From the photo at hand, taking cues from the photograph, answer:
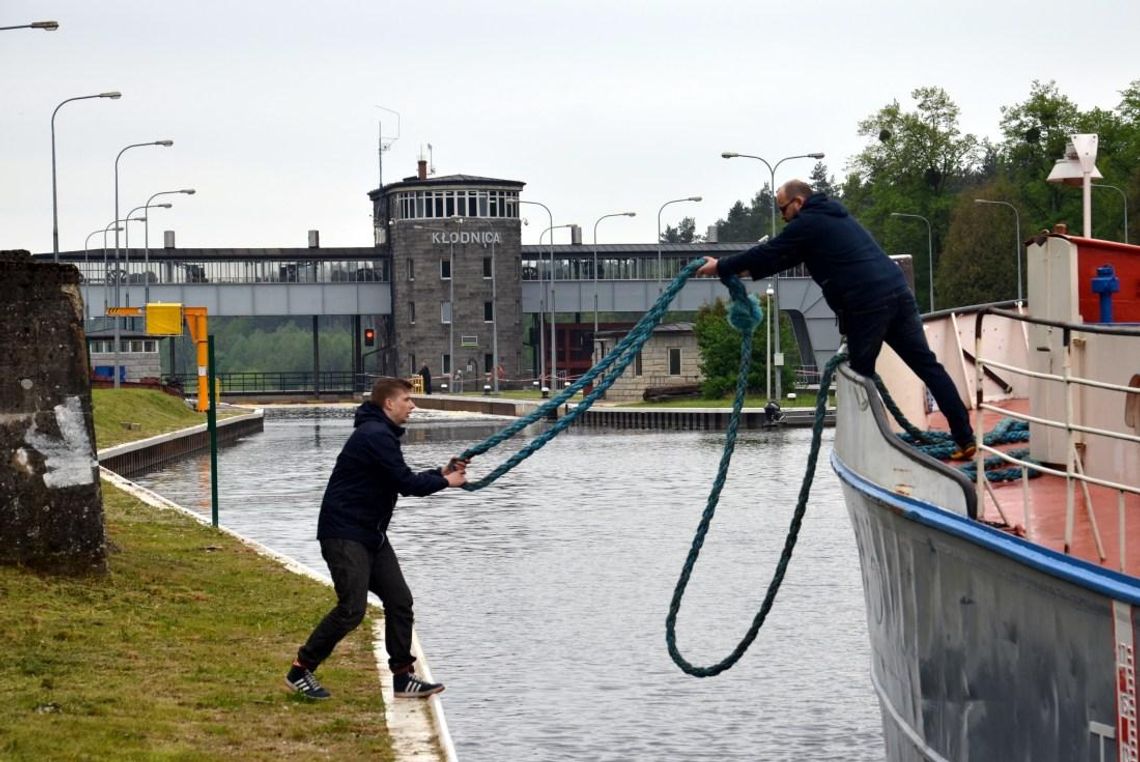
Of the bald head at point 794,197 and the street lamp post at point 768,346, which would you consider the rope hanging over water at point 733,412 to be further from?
the street lamp post at point 768,346

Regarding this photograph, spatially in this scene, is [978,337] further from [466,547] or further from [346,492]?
[466,547]

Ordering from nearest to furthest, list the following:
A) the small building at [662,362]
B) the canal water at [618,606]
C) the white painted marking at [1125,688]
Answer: the white painted marking at [1125,688]
the canal water at [618,606]
the small building at [662,362]

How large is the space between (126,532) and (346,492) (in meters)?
10.4

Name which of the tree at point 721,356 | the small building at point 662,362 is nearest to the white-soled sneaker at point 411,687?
the tree at point 721,356

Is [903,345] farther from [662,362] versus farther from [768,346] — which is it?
[662,362]

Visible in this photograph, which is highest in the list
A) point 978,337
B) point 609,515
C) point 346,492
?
point 978,337

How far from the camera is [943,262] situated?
294 ft

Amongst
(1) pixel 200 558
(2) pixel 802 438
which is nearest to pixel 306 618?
(1) pixel 200 558

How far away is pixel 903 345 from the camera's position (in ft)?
35.4

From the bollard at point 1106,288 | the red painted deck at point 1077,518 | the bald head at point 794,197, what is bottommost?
the red painted deck at point 1077,518

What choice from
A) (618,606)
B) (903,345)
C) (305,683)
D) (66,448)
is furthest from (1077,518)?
(618,606)

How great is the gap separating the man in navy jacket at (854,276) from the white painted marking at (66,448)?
696 centimetres

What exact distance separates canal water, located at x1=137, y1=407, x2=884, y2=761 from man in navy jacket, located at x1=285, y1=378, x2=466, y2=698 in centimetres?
173

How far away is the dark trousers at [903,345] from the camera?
10.5 m
